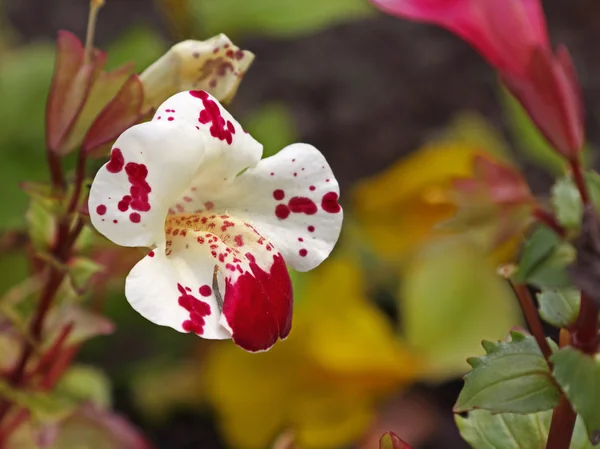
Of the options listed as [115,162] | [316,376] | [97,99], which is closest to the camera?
[115,162]

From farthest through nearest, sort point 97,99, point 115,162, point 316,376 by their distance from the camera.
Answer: point 316,376, point 97,99, point 115,162

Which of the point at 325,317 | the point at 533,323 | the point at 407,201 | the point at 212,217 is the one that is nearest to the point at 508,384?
the point at 533,323

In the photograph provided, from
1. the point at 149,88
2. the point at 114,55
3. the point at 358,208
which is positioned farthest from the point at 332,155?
the point at 149,88

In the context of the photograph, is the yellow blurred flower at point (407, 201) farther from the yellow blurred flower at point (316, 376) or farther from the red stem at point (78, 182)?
the red stem at point (78, 182)

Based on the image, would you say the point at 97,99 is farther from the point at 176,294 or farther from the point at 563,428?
the point at 563,428

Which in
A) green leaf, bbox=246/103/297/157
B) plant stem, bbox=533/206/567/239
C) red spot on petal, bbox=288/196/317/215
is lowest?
green leaf, bbox=246/103/297/157

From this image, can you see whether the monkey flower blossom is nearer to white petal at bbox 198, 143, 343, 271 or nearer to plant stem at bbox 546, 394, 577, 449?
white petal at bbox 198, 143, 343, 271

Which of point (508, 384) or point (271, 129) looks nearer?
point (508, 384)

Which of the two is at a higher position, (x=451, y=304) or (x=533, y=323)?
(x=533, y=323)

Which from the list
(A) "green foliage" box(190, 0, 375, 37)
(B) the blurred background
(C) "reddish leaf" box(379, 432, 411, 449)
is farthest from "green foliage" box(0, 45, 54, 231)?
(C) "reddish leaf" box(379, 432, 411, 449)
